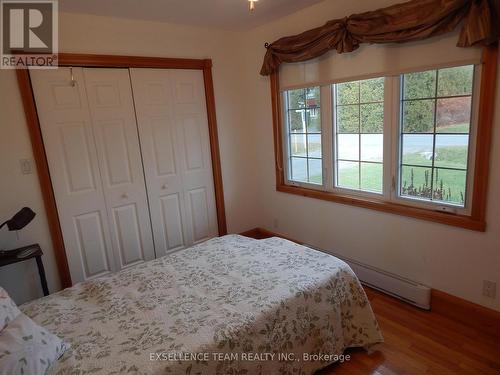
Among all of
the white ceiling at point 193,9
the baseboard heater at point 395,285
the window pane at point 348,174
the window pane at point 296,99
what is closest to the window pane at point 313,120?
the window pane at point 296,99

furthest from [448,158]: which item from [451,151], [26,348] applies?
[26,348]

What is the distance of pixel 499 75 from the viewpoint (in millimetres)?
1795

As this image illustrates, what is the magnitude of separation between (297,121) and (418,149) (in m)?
1.23

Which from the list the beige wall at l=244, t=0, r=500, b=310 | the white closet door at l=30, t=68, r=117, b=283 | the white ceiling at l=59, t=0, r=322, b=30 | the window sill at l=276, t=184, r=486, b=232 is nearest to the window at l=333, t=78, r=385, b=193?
the window sill at l=276, t=184, r=486, b=232

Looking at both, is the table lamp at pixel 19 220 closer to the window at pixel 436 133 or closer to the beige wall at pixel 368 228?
the beige wall at pixel 368 228

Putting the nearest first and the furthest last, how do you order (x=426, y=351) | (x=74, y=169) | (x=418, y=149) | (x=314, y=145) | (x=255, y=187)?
(x=426, y=351) → (x=418, y=149) → (x=74, y=169) → (x=314, y=145) → (x=255, y=187)

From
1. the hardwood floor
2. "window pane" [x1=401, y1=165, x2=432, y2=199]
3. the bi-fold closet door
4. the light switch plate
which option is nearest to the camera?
the hardwood floor

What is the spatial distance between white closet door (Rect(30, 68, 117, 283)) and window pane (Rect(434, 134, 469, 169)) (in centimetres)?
271

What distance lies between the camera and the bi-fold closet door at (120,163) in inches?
100

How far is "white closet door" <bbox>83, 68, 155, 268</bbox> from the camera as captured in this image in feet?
8.80

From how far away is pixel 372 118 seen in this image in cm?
250

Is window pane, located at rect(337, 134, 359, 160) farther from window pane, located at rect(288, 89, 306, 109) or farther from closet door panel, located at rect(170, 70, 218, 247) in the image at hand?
closet door panel, located at rect(170, 70, 218, 247)

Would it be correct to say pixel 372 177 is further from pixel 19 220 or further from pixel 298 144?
pixel 19 220

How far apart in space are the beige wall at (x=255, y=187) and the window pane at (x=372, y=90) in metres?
0.53
